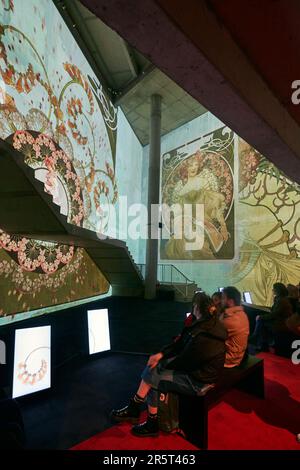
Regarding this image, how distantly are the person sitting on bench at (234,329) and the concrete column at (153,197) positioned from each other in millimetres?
7690

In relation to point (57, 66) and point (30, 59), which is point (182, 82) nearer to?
point (30, 59)

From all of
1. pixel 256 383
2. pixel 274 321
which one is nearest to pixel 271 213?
pixel 274 321

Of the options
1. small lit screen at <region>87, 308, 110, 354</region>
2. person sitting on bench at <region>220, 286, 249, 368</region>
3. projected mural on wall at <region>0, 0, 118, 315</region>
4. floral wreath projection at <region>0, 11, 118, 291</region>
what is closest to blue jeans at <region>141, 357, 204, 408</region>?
person sitting on bench at <region>220, 286, 249, 368</region>

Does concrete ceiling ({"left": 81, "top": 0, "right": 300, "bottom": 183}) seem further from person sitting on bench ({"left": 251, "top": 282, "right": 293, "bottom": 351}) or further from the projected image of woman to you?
the projected image of woman

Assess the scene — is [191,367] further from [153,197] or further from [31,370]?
[153,197]

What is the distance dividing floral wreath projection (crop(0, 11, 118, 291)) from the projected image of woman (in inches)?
164

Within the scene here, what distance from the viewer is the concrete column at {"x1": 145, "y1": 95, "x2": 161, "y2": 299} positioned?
11031mm

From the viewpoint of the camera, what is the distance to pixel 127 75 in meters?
11.2

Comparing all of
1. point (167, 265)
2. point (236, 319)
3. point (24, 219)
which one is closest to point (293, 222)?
→ point (167, 265)

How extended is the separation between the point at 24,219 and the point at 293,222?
8854mm

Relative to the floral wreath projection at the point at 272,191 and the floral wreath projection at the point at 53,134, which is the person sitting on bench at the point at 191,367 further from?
the floral wreath projection at the point at 272,191

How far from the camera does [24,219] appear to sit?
4.23m

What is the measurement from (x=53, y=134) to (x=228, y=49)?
5679 mm

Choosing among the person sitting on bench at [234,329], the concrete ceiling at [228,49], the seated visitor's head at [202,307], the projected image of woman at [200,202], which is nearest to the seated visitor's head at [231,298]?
the person sitting on bench at [234,329]
